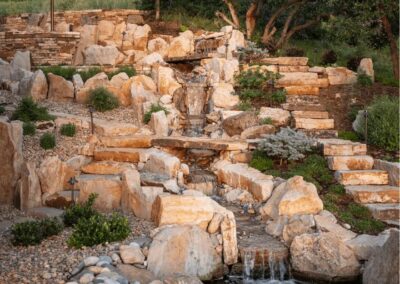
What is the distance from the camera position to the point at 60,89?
13547mm

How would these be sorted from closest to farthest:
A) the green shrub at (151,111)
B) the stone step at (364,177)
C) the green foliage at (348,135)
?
the stone step at (364,177)
the green foliage at (348,135)
the green shrub at (151,111)

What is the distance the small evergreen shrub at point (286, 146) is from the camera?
32.0 ft

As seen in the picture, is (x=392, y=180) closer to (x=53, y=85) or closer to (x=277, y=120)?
(x=277, y=120)

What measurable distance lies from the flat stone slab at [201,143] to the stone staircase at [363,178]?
1.88 meters

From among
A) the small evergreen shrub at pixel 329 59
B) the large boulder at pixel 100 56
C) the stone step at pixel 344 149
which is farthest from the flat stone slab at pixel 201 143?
the large boulder at pixel 100 56

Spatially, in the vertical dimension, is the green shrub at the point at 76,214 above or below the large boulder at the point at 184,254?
above

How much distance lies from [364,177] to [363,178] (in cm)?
3

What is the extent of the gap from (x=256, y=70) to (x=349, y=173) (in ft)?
18.4

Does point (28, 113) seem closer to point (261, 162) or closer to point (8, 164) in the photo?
point (8, 164)

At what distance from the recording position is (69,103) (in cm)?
1334

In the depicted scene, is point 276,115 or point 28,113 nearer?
point 28,113

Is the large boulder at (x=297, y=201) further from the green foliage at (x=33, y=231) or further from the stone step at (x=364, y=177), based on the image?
the green foliage at (x=33, y=231)

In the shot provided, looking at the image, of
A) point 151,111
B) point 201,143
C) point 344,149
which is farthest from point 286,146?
point 151,111

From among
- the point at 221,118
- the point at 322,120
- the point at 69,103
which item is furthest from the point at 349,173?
the point at 69,103
